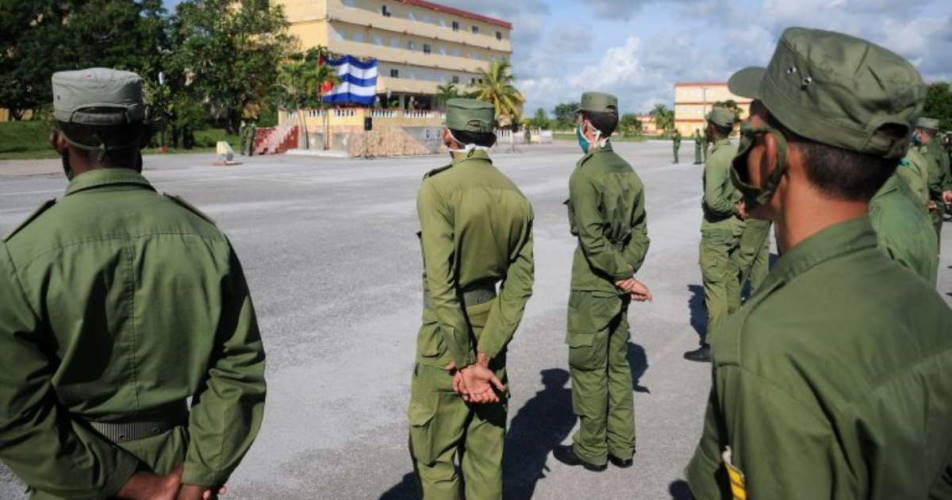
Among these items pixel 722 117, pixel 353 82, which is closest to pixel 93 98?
pixel 722 117

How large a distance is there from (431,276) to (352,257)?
6.62 meters

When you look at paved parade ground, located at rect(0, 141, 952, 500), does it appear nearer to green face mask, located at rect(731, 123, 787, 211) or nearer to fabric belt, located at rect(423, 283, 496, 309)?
fabric belt, located at rect(423, 283, 496, 309)

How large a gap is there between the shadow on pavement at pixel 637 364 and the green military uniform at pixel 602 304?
113cm

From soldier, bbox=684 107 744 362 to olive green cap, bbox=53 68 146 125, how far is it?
4864 millimetres

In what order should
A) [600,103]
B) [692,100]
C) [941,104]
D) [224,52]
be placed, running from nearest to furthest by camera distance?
[600,103] < [941,104] < [224,52] < [692,100]

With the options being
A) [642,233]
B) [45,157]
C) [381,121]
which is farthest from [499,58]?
[642,233]

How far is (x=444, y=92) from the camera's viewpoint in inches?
2537

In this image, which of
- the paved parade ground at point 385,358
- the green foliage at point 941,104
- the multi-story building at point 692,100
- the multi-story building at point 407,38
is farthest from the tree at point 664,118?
the paved parade ground at point 385,358

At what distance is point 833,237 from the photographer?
134 cm

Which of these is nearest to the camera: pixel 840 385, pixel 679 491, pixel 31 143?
pixel 840 385

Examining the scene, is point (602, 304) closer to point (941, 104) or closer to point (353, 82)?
point (353, 82)

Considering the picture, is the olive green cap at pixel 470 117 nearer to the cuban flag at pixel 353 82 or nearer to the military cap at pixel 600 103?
the military cap at pixel 600 103

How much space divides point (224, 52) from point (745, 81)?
48.2 metres

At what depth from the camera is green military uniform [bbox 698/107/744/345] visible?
19.4ft
